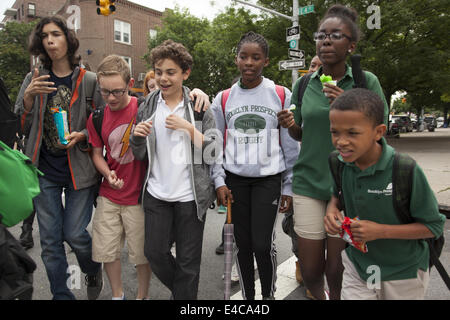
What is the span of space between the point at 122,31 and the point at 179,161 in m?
30.7

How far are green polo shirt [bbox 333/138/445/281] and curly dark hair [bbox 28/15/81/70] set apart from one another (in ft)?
7.76

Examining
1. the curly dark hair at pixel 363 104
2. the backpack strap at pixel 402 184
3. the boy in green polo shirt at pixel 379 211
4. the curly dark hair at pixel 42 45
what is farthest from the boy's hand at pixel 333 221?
the curly dark hair at pixel 42 45

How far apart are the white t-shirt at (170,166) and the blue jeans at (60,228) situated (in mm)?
660

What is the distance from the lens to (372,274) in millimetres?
1909

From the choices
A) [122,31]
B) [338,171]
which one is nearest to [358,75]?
[338,171]

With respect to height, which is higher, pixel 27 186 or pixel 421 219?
pixel 27 186

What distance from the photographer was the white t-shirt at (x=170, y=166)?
8.33 ft

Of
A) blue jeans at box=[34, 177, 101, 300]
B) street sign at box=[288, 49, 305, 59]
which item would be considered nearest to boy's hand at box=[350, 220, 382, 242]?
blue jeans at box=[34, 177, 101, 300]

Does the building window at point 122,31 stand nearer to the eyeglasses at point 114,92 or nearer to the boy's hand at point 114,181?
the eyeglasses at point 114,92

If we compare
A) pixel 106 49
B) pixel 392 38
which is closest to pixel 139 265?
pixel 392 38

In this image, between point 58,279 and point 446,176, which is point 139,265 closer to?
point 58,279

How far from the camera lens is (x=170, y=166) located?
8.41 ft

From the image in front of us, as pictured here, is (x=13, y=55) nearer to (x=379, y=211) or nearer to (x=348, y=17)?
(x=348, y=17)

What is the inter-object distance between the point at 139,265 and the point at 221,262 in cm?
159
